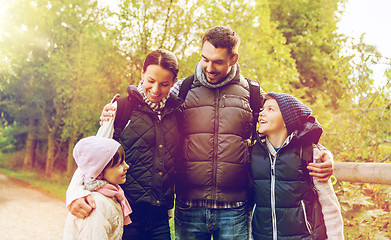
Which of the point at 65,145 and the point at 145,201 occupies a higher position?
the point at 145,201

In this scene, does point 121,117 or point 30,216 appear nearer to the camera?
point 121,117

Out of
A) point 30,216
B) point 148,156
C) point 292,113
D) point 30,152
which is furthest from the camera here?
point 30,152

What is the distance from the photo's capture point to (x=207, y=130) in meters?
2.91

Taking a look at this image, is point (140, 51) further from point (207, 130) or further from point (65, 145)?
point (65, 145)

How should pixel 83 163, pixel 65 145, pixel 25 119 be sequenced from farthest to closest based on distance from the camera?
pixel 25 119, pixel 65 145, pixel 83 163

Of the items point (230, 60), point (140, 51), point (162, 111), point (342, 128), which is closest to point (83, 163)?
point (162, 111)

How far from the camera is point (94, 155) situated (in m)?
2.41

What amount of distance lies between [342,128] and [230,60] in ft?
11.5

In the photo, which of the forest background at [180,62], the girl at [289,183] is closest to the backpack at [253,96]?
the girl at [289,183]

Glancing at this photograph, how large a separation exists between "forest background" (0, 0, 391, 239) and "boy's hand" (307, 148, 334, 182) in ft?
6.06

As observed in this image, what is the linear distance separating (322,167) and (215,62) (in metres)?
1.13

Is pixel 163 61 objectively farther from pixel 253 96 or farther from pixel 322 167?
pixel 322 167

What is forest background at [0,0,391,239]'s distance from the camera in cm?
505

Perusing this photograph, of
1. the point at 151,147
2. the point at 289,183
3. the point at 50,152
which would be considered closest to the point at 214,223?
the point at 289,183
